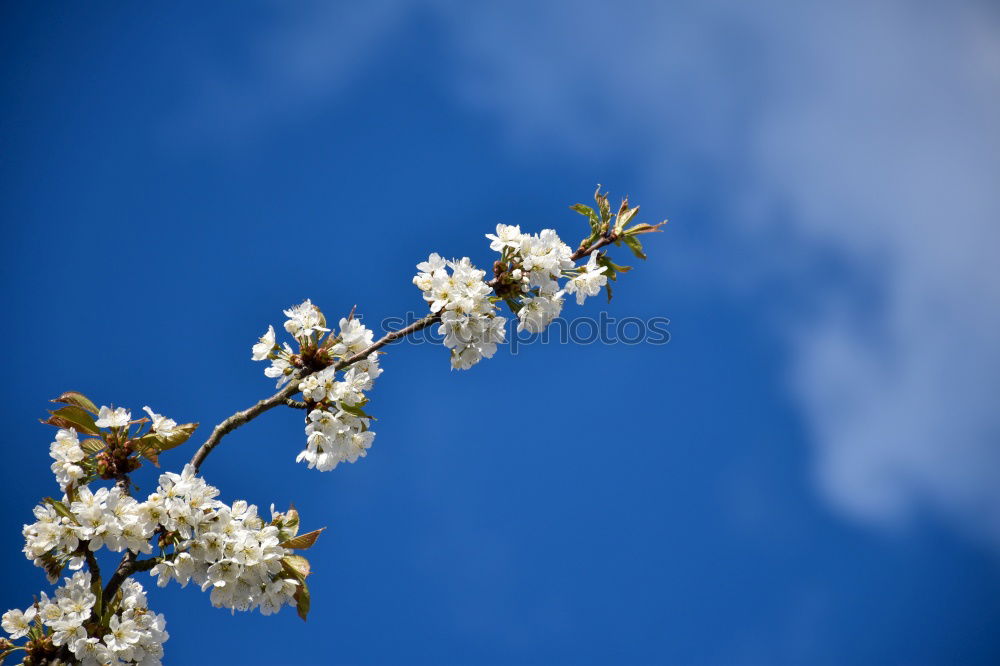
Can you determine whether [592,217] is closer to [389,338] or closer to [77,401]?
[389,338]

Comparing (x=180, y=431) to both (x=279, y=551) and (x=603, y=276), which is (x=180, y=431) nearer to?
(x=279, y=551)

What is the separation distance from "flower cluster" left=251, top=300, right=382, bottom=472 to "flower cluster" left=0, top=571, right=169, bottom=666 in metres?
0.81

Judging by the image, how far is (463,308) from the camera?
3.11 metres

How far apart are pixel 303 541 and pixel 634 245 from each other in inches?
75.1

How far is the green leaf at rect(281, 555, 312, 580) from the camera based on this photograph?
299cm

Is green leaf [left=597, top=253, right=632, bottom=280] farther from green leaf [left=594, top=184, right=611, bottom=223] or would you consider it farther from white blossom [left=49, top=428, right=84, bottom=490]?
white blossom [left=49, top=428, right=84, bottom=490]

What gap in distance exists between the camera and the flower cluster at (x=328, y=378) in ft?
9.89

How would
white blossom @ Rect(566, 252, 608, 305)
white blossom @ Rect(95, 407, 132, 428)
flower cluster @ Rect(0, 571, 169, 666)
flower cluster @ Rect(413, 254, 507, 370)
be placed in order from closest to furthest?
flower cluster @ Rect(0, 571, 169, 666) → white blossom @ Rect(95, 407, 132, 428) → flower cluster @ Rect(413, 254, 507, 370) → white blossom @ Rect(566, 252, 608, 305)

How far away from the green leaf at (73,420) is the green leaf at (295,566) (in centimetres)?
91

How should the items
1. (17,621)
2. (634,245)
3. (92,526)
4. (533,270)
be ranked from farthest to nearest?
(634,245)
(533,270)
(17,621)
(92,526)

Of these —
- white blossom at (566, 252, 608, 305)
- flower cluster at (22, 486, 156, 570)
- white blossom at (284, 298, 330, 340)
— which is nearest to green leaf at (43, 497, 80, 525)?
flower cluster at (22, 486, 156, 570)

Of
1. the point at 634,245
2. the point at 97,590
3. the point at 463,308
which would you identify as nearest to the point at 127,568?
the point at 97,590

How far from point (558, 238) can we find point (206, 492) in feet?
5.70

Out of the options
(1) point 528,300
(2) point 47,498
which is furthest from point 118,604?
(1) point 528,300
